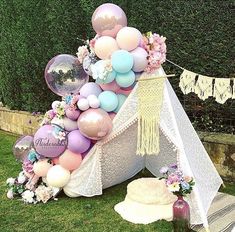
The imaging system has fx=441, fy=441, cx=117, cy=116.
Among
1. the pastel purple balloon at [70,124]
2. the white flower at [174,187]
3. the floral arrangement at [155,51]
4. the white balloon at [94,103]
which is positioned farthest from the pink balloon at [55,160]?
the white flower at [174,187]

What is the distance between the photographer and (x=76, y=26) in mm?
6816

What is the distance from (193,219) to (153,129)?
948 millimetres

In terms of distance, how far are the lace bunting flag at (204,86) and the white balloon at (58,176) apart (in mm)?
1693

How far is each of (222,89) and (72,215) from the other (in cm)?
202

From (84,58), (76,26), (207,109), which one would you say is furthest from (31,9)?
(207,109)

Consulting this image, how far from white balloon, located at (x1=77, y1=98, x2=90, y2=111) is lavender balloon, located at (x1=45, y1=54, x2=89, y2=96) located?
310 mm

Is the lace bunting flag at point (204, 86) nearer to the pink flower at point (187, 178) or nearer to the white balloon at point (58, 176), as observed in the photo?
the pink flower at point (187, 178)

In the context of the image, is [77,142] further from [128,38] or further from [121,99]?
[128,38]

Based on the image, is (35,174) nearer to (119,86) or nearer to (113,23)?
(119,86)

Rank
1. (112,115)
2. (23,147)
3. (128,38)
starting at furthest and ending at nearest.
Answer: (23,147) → (112,115) → (128,38)

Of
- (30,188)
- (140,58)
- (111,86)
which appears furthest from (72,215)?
(140,58)

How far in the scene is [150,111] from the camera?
14.5 feet

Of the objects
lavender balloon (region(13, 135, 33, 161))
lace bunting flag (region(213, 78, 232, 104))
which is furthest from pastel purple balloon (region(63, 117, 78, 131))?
lace bunting flag (region(213, 78, 232, 104))

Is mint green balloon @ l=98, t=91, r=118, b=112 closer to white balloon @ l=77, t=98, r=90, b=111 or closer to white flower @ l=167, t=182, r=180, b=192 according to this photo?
white balloon @ l=77, t=98, r=90, b=111
